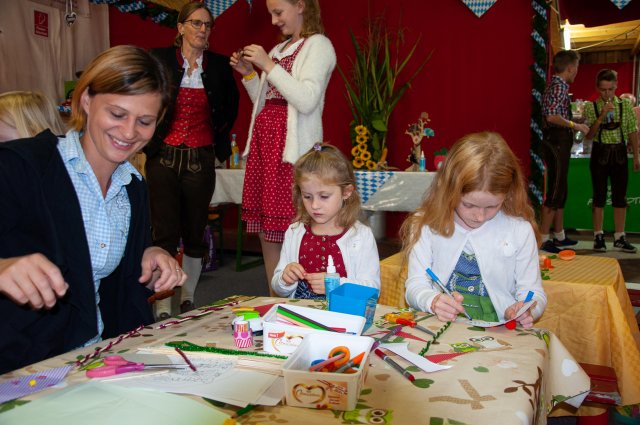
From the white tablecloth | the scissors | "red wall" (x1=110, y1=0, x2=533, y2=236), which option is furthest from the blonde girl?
"red wall" (x1=110, y1=0, x2=533, y2=236)

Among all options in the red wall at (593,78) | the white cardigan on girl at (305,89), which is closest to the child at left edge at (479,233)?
the white cardigan on girl at (305,89)

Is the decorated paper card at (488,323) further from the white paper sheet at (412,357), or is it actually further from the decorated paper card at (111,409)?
the decorated paper card at (111,409)

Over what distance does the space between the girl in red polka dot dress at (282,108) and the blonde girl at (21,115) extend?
86 centimetres

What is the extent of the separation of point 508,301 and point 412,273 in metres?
0.31

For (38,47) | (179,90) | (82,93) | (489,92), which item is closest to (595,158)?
(489,92)

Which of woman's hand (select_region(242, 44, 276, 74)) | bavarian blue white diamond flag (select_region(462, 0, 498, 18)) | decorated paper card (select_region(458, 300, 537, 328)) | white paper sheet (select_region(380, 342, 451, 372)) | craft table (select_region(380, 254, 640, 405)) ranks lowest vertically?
craft table (select_region(380, 254, 640, 405))

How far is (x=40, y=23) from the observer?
5.59 meters

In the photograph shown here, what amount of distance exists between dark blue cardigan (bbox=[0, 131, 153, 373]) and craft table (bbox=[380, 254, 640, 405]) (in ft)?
4.98

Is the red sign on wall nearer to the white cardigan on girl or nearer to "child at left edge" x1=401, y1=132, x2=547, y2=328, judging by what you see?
the white cardigan on girl

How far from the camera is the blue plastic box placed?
3.50ft

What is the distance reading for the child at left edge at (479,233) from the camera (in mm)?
1624

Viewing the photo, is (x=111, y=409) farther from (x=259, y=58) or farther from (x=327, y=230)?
(x=259, y=58)

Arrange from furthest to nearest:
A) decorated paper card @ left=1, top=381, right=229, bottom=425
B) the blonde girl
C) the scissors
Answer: the blonde girl
the scissors
decorated paper card @ left=1, top=381, right=229, bottom=425

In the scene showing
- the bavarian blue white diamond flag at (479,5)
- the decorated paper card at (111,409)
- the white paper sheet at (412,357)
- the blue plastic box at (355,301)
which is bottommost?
the white paper sheet at (412,357)
